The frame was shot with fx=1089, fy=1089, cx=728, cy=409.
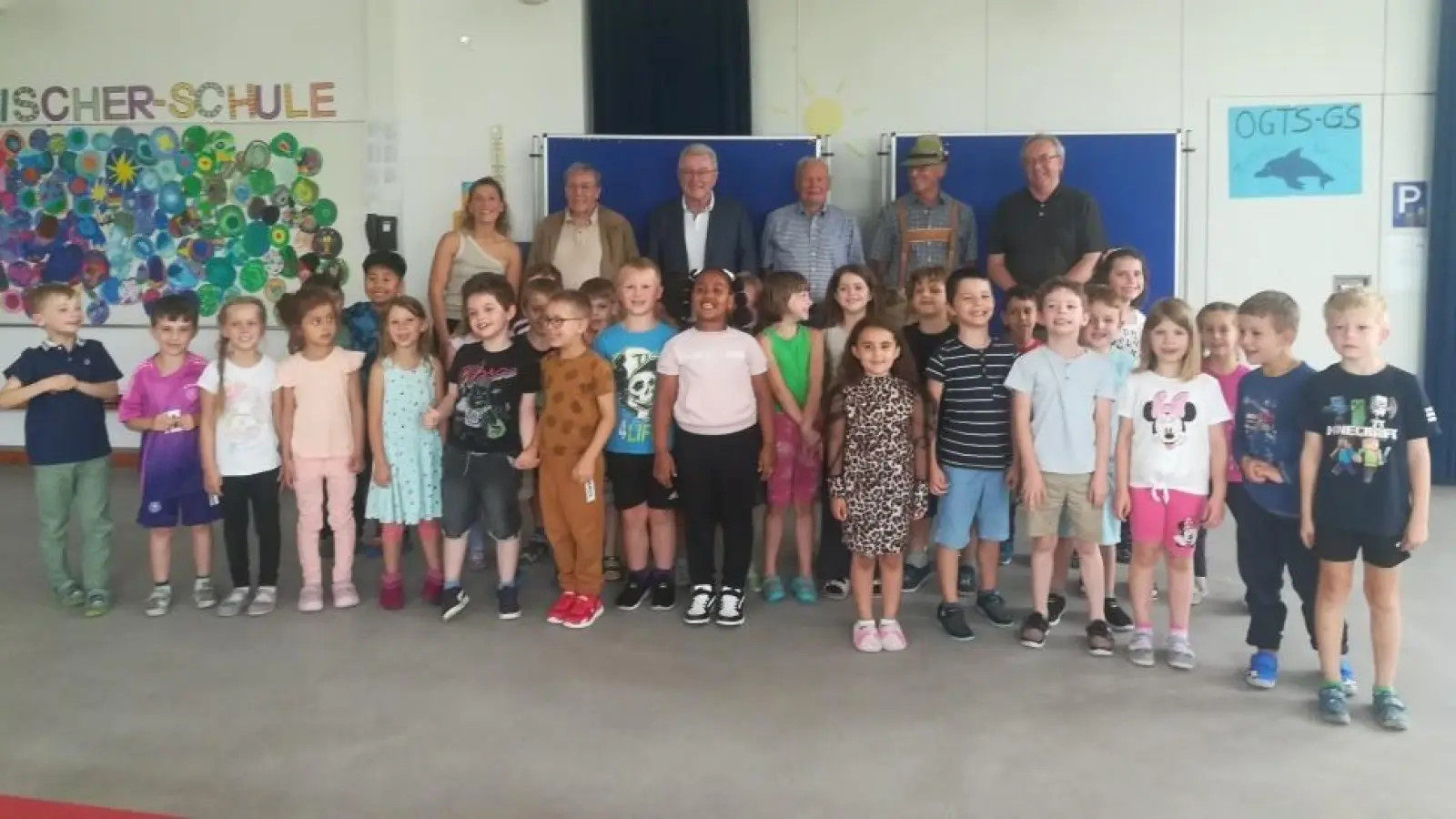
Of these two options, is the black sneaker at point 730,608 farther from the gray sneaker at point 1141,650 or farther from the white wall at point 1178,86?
the white wall at point 1178,86

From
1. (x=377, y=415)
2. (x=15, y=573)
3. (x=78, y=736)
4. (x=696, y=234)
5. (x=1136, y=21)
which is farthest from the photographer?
(x=1136, y=21)

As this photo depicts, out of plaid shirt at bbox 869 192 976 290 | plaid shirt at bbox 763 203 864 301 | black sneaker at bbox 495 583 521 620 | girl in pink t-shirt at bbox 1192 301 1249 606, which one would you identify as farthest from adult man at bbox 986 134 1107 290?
black sneaker at bbox 495 583 521 620

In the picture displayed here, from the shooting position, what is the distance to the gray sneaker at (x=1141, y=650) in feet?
10.6

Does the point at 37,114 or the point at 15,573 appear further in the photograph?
the point at 37,114

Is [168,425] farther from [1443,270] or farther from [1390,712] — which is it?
[1443,270]

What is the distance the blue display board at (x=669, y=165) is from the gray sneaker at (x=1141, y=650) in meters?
2.99

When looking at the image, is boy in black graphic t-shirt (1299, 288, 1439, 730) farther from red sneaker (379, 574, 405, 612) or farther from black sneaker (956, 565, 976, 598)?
red sneaker (379, 574, 405, 612)

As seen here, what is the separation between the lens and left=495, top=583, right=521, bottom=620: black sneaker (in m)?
3.73

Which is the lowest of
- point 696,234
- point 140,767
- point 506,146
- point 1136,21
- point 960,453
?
point 140,767

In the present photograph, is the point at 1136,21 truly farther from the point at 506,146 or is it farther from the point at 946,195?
the point at 506,146

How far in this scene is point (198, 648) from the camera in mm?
3449

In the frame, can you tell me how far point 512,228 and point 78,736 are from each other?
137 inches

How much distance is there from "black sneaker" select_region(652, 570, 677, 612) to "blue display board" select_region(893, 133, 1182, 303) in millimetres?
2558

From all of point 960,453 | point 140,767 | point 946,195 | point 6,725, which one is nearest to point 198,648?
point 6,725
